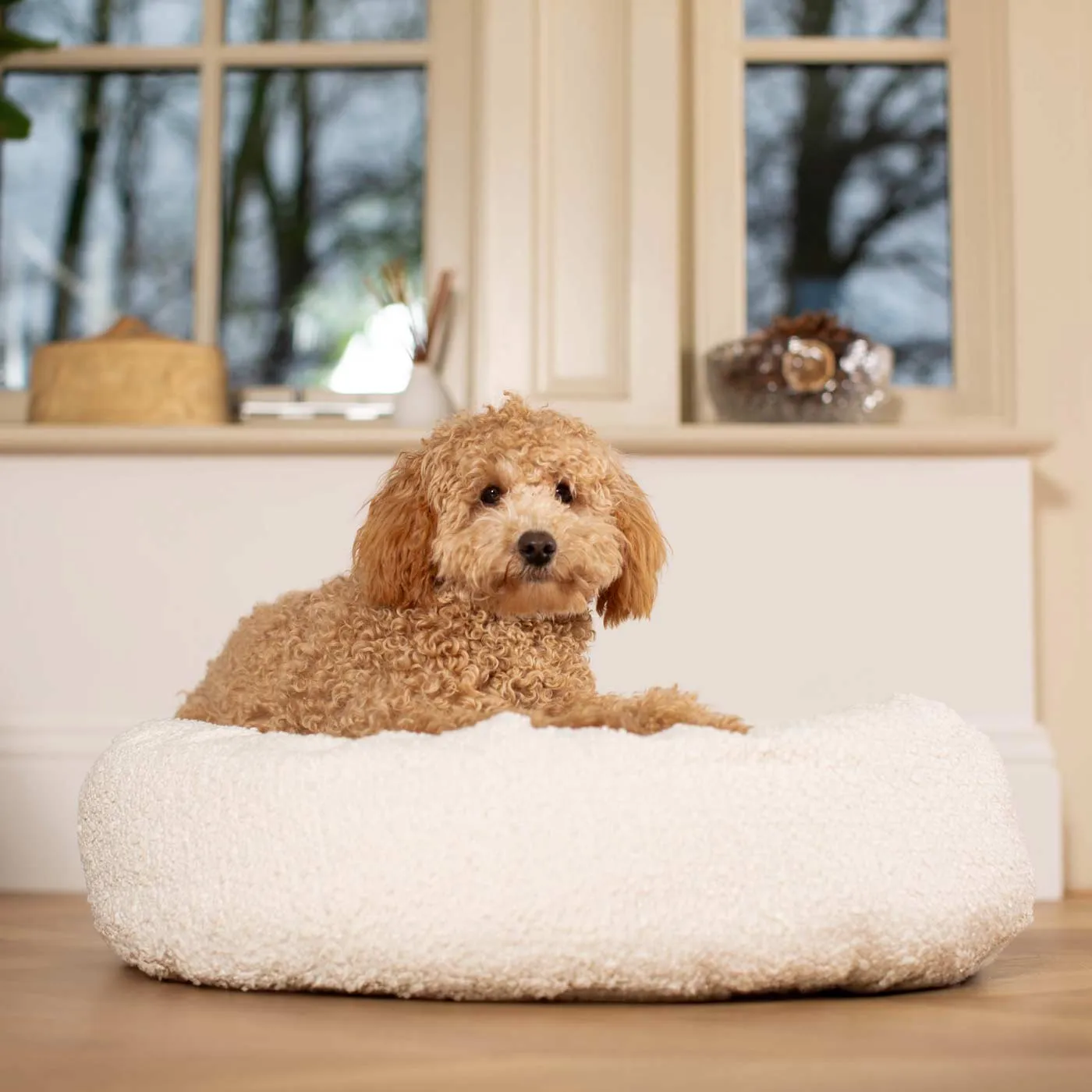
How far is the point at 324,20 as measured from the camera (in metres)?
2.88

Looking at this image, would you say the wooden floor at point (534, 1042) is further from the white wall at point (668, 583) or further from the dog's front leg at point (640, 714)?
the white wall at point (668, 583)

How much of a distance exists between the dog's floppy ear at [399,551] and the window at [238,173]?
4.46 feet

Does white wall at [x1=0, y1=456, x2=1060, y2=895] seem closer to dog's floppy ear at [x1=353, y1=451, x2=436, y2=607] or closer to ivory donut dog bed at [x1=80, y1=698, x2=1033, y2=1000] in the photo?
dog's floppy ear at [x1=353, y1=451, x2=436, y2=607]

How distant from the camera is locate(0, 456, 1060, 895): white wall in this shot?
2447 millimetres

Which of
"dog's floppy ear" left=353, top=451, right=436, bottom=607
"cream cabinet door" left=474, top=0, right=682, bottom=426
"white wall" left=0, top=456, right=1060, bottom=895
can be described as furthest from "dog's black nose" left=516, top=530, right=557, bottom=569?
"cream cabinet door" left=474, top=0, right=682, bottom=426

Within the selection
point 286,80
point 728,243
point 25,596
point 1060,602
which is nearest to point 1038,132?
point 728,243

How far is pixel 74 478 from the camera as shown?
2.51 meters

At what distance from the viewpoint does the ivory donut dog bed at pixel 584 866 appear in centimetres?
126

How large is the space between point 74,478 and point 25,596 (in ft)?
0.77

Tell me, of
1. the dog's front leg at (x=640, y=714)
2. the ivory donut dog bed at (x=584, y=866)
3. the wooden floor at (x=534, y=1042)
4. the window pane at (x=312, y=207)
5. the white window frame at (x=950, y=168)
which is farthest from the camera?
the window pane at (x=312, y=207)

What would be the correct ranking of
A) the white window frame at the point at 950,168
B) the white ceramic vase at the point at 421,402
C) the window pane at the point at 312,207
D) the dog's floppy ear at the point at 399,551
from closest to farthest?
the dog's floppy ear at the point at 399,551 < the white ceramic vase at the point at 421,402 < the white window frame at the point at 950,168 < the window pane at the point at 312,207

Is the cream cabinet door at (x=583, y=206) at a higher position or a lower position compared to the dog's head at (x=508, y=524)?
higher

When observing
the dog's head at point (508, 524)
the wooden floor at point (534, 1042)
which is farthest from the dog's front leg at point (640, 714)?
the wooden floor at point (534, 1042)

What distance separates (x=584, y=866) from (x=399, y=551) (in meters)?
0.43
